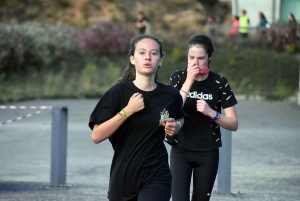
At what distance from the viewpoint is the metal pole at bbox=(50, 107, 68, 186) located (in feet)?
32.8

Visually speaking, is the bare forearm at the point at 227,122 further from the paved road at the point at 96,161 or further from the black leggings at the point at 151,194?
the paved road at the point at 96,161

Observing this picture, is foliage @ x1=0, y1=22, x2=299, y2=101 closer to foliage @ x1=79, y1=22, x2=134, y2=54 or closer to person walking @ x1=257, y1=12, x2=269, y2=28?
Result: foliage @ x1=79, y1=22, x2=134, y2=54

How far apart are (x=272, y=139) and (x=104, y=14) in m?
36.2

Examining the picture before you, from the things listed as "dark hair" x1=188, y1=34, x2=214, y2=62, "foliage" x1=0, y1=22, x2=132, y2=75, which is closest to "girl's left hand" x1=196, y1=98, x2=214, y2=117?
"dark hair" x1=188, y1=34, x2=214, y2=62

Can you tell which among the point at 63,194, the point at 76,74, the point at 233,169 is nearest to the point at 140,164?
the point at 63,194

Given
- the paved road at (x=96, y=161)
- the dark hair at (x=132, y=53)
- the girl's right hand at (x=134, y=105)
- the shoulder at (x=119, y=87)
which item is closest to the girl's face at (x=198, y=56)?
the dark hair at (x=132, y=53)

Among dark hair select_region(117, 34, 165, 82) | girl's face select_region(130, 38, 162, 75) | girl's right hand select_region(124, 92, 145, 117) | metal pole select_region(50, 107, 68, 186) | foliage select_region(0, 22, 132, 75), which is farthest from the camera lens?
foliage select_region(0, 22, 132, 75)

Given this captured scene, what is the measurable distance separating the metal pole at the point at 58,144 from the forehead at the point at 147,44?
4.80 metres

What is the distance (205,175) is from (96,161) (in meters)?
6.54

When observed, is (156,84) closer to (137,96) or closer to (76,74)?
(137,96)

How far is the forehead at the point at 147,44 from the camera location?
5250mm

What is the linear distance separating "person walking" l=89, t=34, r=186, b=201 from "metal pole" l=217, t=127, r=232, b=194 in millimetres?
4298

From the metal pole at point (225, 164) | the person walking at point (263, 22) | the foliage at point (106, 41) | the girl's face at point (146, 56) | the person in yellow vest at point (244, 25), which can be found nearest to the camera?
the girl's face at point (146, 56)

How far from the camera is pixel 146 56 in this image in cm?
520
